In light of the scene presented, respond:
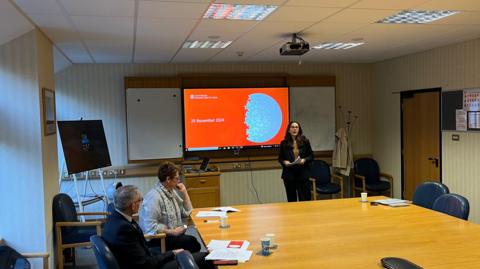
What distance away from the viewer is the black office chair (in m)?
6.61

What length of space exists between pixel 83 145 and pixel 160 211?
200 centimetres

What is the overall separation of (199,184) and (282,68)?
2.51 meters

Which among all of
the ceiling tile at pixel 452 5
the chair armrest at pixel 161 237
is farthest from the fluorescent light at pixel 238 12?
the chair armrest at pixel 161 237

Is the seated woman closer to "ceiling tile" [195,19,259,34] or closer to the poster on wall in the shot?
"ceiling tile" [195,19,259,34]

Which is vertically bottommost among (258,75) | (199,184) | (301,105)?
(199,184)

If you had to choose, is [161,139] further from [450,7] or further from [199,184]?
[450,7]

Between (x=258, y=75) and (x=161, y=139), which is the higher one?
(x=258, y=75)

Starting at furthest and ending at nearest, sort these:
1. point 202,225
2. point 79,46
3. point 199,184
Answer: point 199,184 < point 79,46 < point 202,225

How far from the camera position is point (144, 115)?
6.50 m

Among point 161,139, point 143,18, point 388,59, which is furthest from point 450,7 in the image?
point 161,139

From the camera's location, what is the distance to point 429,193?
4055mm

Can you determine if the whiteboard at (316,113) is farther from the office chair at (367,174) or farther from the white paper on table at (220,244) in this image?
the white paper on table at (220,244)

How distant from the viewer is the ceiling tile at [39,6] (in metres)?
3.07

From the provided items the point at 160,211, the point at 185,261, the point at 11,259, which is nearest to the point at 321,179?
the point at 160,211
